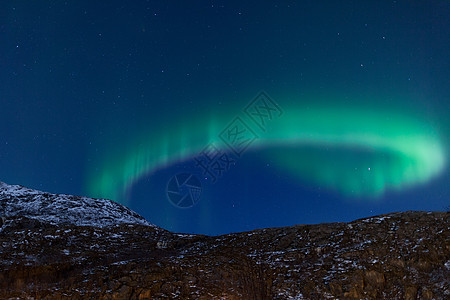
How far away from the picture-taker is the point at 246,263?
19.7 meters

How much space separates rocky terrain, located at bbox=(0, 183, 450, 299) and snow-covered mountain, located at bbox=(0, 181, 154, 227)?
838 cm

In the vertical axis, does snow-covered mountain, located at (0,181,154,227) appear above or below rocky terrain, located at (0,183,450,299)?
above

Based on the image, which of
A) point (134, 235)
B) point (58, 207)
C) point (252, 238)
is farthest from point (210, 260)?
point (58, 207)

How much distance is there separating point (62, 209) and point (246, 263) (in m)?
25.1

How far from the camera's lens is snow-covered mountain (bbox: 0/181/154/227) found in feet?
113

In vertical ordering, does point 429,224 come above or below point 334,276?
above

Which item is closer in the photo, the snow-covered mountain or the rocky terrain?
the rocky terrain

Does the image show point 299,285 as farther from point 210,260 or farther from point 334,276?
point 210,260

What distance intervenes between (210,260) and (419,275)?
10.4 metres

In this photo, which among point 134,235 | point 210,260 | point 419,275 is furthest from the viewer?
point 134,235

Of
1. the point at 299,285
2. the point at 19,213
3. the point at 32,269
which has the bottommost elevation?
the point at 299,285

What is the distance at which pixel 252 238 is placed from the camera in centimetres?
2361

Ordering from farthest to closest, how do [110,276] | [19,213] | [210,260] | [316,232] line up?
1. [19,213]
2. [316,232]
3. [210,260]
4. [110,276]

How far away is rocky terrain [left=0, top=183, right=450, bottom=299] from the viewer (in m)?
16.7
